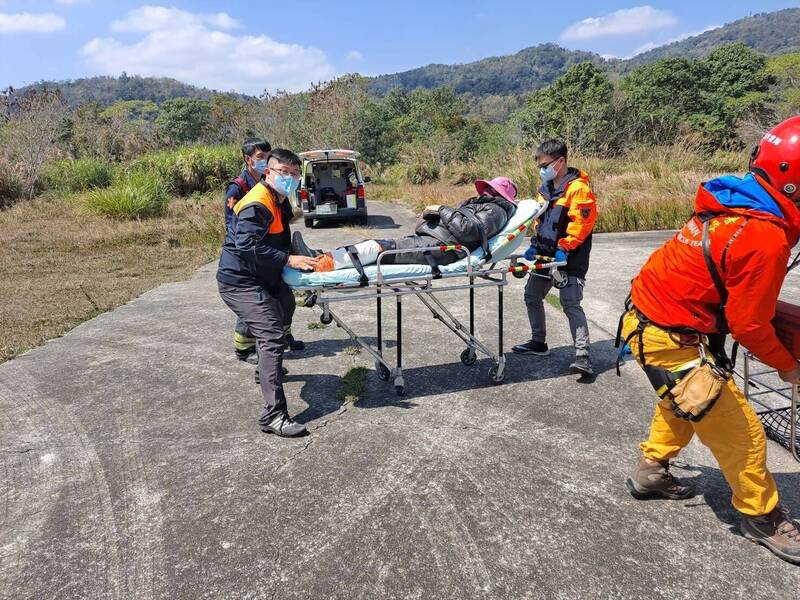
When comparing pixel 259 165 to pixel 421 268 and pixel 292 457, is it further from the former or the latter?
pixel 292 457

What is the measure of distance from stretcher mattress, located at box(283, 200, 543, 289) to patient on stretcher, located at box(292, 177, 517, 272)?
7 centimetres

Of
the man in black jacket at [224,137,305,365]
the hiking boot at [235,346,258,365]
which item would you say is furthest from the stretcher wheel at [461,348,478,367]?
the hiking boot at [235,346,258,365]

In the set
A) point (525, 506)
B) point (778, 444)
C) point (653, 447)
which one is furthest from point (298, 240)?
point (778, 444)

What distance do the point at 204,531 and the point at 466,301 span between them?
4.66m

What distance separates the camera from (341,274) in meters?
3.67

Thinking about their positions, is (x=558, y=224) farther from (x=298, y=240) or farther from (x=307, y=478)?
(x=307, y=478)

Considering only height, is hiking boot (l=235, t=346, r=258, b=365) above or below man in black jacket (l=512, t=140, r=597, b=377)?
below

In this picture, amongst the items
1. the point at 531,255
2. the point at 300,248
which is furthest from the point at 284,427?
the point at 531,255

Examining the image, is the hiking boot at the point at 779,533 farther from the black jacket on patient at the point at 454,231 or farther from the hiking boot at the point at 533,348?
the hiking boot at the point at 533,348

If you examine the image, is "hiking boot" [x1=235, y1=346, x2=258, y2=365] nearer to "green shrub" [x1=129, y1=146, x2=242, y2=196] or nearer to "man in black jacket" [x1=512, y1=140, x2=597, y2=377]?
"man in black jacket" [x1=512, y1=140, x2=597, y2=377]

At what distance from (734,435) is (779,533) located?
20.6 inches

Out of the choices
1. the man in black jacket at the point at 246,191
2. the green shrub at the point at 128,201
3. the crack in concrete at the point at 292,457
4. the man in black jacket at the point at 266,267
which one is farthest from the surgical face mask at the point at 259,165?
the green shrub at the point at 128,201

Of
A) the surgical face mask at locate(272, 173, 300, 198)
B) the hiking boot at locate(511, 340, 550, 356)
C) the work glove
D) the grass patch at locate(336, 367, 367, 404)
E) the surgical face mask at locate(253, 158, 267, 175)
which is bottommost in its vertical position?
the grass patch at locate(336, 367, 367, 404)

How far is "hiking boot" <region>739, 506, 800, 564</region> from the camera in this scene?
232 cm
